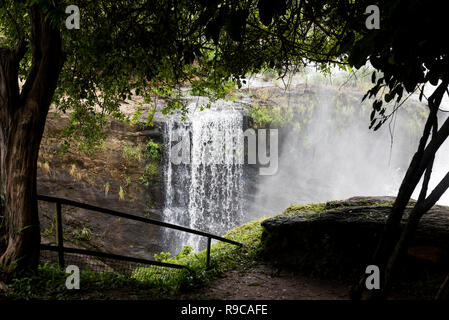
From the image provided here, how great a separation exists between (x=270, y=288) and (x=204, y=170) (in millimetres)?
11497

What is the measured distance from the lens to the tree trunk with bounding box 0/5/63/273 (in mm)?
3289

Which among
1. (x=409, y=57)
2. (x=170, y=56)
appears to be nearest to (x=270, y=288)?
(x=170, y=56)

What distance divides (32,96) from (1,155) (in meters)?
0.72

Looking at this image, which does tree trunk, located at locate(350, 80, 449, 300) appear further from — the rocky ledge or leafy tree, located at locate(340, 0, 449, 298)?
the rocky ledge

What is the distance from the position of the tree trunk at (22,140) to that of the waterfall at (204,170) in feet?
36.4

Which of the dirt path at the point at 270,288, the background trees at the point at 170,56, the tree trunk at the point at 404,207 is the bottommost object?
the dirt path at the point at 270,288

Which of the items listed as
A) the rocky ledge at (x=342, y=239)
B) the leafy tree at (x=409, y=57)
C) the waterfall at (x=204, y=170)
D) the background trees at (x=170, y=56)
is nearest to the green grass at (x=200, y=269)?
the rocky ledge at (x=342, y=239)

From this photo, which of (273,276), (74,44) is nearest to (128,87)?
(74,44)

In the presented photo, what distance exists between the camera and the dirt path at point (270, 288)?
168 inches

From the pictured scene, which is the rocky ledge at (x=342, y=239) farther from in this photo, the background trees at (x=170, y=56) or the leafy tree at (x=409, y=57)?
the leafy tree at (x=409, y=57)

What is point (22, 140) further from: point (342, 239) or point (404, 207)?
point (342, 239)
